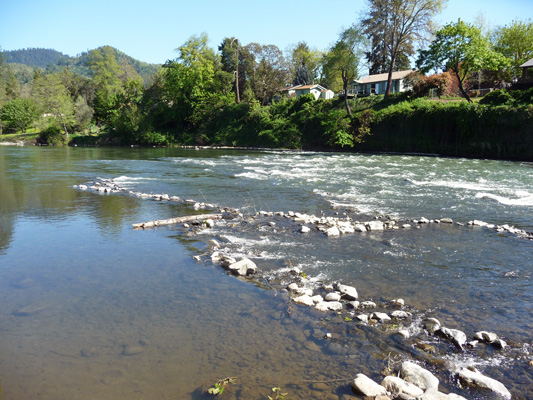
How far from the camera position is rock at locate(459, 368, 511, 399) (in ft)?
13.5

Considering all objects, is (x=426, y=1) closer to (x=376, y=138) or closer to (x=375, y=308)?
(x=376, y=138)

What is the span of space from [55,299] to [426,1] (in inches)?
1967

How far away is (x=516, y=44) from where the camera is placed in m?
58.2

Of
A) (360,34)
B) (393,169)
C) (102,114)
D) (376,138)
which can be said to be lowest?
(393,169)

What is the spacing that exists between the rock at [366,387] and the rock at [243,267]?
11.9ft

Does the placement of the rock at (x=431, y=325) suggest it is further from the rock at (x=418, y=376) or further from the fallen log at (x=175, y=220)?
the fallen log at (x=175, y=220)

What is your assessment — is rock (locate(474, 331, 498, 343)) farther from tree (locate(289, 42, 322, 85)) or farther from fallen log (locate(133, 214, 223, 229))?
tree (locate(289, 42, 322, 85))

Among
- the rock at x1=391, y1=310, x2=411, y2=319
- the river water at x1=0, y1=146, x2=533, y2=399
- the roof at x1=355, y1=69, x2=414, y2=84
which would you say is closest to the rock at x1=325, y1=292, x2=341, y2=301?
the river water at x1=0, y1=146, x2=533, y2=399

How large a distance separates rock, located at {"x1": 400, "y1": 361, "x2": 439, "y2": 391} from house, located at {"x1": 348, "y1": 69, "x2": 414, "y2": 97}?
203 feet

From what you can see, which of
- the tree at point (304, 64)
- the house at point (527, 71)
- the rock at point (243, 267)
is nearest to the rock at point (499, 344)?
the rock at point (243, 267)

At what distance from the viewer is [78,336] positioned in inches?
207

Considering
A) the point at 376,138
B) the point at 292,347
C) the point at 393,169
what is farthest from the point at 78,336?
the point at 376,138

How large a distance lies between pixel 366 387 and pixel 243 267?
389cm

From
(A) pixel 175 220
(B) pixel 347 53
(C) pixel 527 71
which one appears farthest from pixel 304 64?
(A) pixel 175 220
